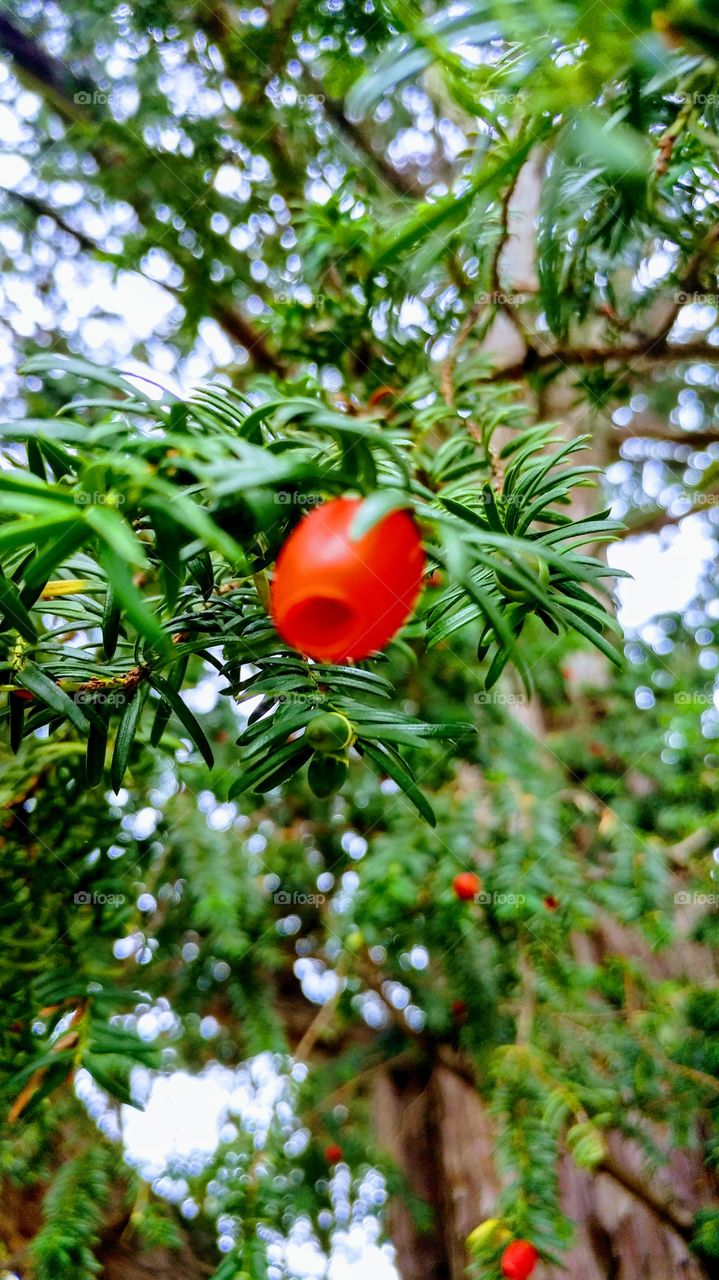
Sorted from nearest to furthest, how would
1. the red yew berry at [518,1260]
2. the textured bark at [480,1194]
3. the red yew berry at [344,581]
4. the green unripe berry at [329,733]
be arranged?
the red yew berry at [344,581], the green unripe berry at [329,733], the red yew berry at [518,1260], the textured bark at [480,1194]

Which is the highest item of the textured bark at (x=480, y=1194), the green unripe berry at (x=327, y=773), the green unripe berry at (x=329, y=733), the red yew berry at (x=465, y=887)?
the red yew berry at (x=465, y=887)

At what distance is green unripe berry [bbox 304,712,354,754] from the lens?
17.8 inches

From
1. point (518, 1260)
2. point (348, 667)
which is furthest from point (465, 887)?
point (348, 667)

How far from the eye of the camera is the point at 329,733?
45 cm

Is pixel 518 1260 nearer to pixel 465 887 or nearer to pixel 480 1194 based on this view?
pixel 465 887

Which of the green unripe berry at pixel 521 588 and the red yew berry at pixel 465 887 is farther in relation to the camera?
the red yew berry at pixel 465 887

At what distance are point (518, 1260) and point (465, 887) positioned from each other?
426 mm

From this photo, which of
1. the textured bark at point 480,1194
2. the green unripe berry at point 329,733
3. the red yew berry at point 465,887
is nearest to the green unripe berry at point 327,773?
the green unripe berry at point 329,733

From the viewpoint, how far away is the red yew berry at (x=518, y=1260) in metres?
0.82

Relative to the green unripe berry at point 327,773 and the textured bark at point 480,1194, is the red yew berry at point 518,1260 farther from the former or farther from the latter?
→ the green unripe berry at point 327,773

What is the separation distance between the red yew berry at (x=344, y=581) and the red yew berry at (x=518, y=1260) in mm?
746

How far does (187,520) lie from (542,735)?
1.82 m

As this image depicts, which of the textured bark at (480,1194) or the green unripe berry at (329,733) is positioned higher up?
the green unripe berry at (329,733)

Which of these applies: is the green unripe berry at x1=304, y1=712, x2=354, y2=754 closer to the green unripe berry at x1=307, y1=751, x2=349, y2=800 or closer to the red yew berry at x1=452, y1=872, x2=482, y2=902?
the green unripe berry at x1=307, y1=751, x2=349, y2=800
